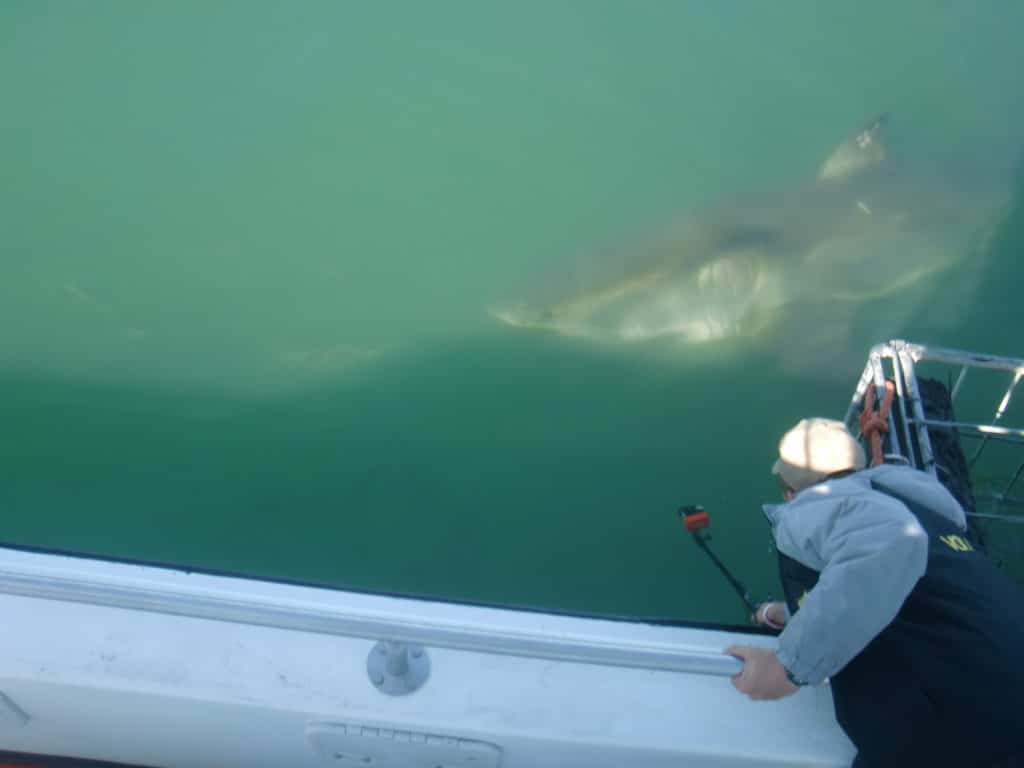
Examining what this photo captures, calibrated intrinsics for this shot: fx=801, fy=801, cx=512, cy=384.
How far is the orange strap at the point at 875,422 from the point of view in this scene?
2.48 metres

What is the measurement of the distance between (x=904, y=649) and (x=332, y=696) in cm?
117

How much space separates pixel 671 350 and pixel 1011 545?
6.25ft

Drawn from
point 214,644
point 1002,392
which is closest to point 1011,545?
point 1002,392

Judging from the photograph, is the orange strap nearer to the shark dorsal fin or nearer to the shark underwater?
the shark underwater

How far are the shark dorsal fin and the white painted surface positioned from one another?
4879 mm

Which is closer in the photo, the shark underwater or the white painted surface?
the white painted surface

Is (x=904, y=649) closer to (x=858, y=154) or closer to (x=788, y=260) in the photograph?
(x=788, y=260)

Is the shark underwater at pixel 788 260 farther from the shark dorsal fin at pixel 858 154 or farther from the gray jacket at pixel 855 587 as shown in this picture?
the gray jacket at pixel 855 587

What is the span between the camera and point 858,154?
5.76 metres

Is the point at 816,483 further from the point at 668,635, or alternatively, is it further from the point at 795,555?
the point at 668,635

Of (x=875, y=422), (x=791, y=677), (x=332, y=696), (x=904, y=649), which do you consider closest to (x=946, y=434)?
(x=875, y=422)

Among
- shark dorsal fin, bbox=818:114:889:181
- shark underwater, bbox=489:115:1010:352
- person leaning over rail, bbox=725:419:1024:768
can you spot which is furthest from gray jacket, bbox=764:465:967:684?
shark dorsal fin, bbox=818:114:889:181

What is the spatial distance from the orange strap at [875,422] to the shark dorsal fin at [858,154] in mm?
3498

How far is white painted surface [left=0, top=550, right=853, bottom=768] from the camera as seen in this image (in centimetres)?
155
